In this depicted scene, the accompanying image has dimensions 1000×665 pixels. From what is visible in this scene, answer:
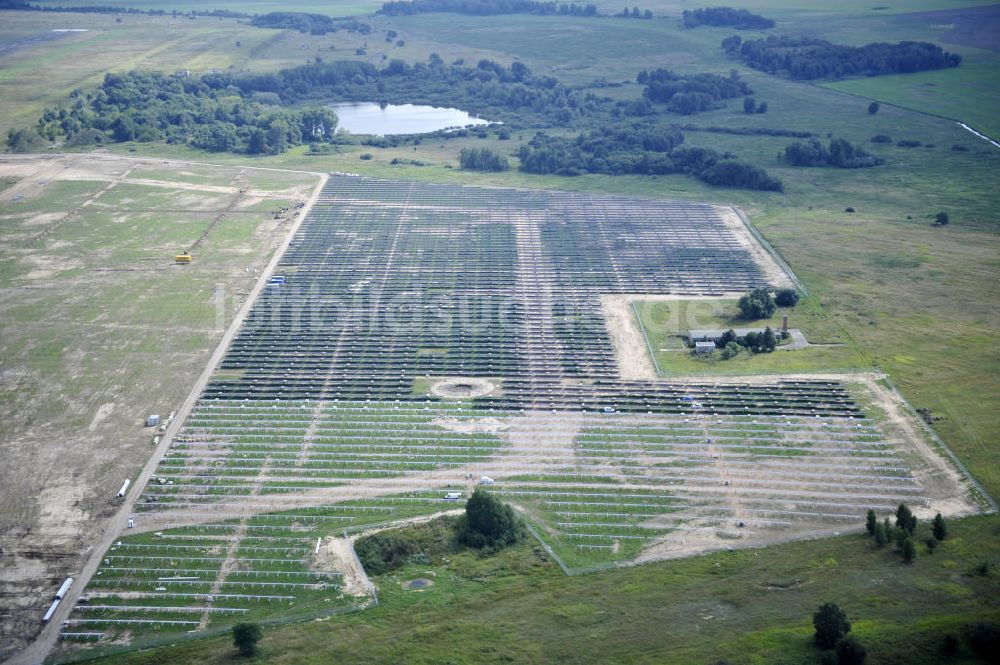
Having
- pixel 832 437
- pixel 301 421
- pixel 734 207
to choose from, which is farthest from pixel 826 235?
pixel 301 421

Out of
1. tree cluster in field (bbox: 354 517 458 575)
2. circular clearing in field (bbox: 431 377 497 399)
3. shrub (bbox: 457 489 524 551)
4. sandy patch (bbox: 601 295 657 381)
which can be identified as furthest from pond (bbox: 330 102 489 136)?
shrub (bbox: 457 489 524 551)

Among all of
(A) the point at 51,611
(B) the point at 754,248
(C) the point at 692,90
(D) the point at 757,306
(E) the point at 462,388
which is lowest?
(A) the point at 51,611

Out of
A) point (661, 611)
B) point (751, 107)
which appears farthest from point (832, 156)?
point (661, 611)

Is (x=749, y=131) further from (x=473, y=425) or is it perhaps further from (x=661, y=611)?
(x=661, y=611)

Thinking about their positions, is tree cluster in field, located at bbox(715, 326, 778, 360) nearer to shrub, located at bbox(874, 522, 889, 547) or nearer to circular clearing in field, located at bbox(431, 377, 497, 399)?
circular clearing in field, located at bbox(431, 377, 497, 399)

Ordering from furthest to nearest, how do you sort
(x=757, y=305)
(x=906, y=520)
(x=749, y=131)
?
(x=749, y=131) → (x=757, y=305) → (x=906, y=520)

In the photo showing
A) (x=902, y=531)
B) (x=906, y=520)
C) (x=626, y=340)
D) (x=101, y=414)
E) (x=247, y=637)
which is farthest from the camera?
(x=626, y=340)

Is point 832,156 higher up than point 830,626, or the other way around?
point 832,156
